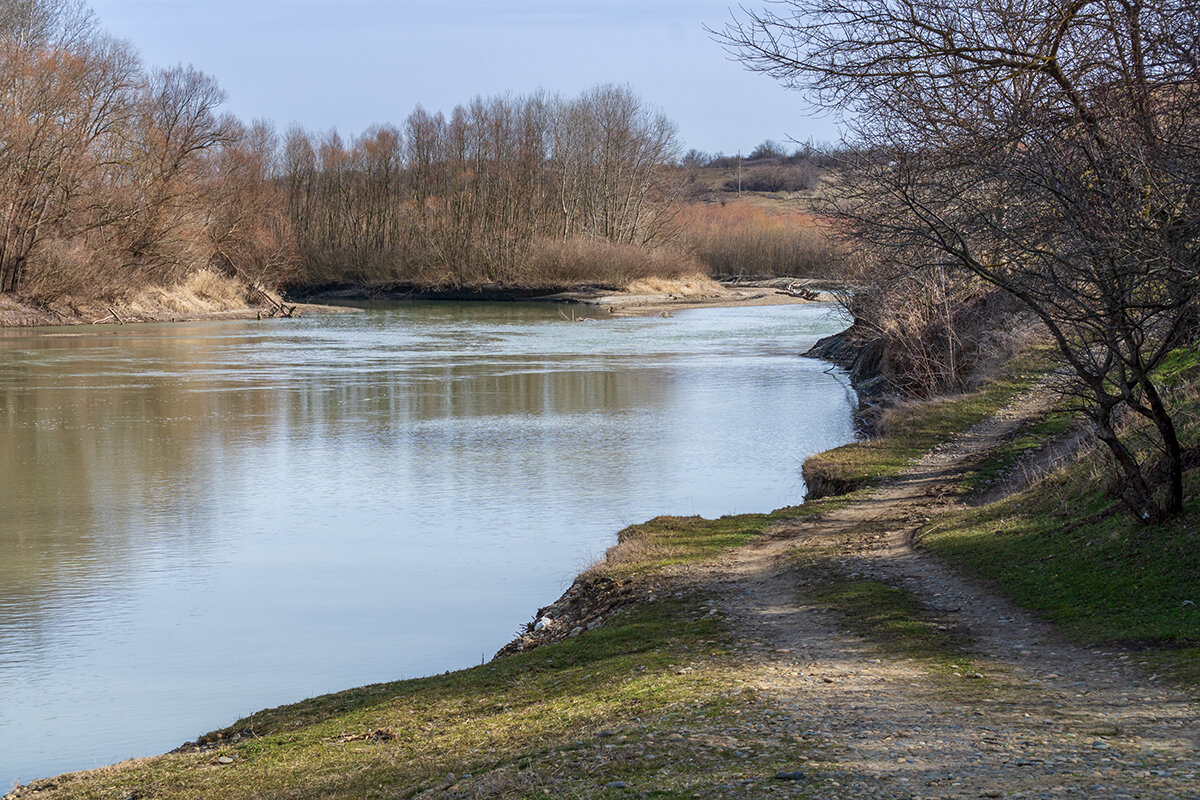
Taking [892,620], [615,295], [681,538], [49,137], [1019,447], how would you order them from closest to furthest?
[892,620] → [681,538] → [1019,447] → [49,137] → [615,295]

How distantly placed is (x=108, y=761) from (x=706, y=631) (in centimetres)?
426

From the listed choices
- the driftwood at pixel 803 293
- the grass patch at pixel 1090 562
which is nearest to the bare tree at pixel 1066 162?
the grass patch at pixel 1090 562

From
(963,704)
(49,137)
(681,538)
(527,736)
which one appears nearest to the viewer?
(963,704)

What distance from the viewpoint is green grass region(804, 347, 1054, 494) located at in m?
15.4

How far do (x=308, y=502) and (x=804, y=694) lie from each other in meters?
11.5

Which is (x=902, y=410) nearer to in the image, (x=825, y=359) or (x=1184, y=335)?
(x=1184, y=335)

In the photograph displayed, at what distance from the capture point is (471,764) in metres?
5.95

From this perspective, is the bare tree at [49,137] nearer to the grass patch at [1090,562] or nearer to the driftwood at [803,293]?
the driftwood at [803,293]

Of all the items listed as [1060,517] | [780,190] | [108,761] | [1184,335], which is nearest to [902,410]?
[1060,517]

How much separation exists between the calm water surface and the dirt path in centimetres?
349

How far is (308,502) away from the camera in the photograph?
1673 centimetres

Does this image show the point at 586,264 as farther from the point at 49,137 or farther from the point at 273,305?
the point at 49,137

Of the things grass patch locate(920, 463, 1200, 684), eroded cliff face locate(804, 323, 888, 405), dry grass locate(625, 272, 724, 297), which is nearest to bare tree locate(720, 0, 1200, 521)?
grass patch locate(920, 463, 1200, 684)

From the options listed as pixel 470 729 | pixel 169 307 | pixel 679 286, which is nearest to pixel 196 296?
pixel 169 307
